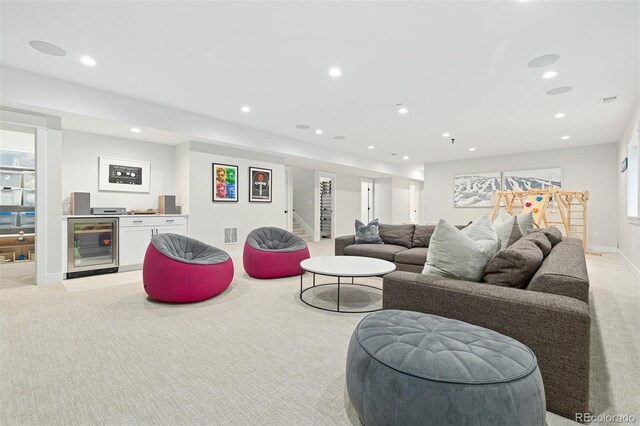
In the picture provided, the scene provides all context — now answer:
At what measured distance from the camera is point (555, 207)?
7973 millimetres

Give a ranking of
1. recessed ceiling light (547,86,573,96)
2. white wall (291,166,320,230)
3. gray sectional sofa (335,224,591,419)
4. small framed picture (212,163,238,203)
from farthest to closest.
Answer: white wall (291,166,320,230), small framed picture (212,163,238,203), recessed ceiling light (547,86,573,96), gray sectional sofa (335,224,591,419)

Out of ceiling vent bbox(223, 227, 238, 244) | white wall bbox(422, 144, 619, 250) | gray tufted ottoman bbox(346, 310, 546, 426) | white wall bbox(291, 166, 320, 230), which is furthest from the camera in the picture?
white wall bbox(291, 166, 320, 230)

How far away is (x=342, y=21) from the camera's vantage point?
2.58 meters

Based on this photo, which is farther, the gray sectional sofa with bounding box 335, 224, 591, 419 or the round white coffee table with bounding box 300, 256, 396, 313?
the round white coffee table with bounding box 300, 256, 396, 313

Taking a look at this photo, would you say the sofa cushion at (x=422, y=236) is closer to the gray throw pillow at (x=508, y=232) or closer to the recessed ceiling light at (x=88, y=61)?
the gray throw pillow at (x=508, y=232)

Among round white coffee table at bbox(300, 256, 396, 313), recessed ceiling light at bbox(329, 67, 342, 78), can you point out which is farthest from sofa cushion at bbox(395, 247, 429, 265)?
recessed ceiling light at bbox(329, 67, 342, 78)

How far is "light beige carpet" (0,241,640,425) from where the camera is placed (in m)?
1.51

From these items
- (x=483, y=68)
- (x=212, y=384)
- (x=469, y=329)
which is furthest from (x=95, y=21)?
(x=483, y=68)

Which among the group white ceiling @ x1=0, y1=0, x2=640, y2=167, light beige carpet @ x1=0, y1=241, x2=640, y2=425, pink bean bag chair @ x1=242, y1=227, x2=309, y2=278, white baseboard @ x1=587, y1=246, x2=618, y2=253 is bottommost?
light beige carpet @ x1=0, y1=241, x2=640, y2=425

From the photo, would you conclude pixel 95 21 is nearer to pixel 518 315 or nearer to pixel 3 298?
pixel 3 298

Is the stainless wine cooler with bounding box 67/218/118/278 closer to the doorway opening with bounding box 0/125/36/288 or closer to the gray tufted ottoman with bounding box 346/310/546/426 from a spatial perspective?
the doorway opening with bounding box 0/125/36/288

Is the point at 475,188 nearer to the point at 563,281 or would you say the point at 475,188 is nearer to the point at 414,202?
the point at 414,202

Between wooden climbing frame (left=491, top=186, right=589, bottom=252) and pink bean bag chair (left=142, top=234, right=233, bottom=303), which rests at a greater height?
wooden climbing frame (left=491, top=186, right=589, bottom=252)

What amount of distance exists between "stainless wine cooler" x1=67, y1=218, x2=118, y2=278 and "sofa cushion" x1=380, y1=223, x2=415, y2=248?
4.34 metres
